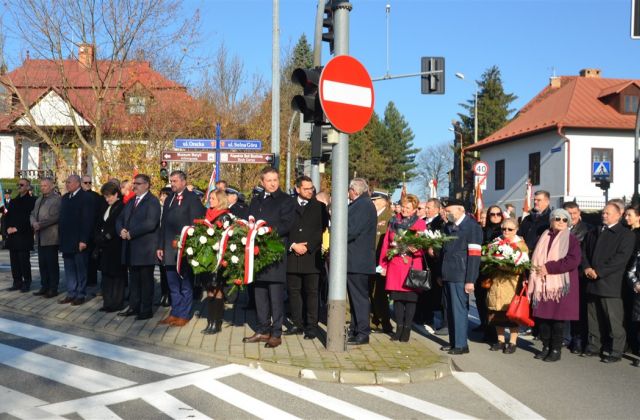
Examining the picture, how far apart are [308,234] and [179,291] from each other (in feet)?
7.04

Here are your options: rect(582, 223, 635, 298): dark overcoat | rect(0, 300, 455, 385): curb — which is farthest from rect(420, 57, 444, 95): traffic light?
rect(0, 300, 455, 385): curb

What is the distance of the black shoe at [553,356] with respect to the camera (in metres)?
8.62

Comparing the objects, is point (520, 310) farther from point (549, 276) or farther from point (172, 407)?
point (172, 407)

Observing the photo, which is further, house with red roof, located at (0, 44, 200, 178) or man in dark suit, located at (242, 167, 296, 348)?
house with red roof, located at (0, 44, 200, 178)

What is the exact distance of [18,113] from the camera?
23.7m

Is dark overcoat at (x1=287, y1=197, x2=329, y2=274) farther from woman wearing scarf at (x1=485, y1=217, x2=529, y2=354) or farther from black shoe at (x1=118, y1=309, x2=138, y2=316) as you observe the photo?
black shoe at (x1=118, y1=309, x2=138, y2=316)

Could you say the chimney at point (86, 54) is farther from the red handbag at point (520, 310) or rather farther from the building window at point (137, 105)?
the red handbag at point (520, 310)

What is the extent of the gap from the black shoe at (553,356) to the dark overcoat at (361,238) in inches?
91.6

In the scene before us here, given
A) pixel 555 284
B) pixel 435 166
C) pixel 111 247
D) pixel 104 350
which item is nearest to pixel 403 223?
pixel 555 284

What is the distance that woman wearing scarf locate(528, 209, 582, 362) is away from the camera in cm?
859

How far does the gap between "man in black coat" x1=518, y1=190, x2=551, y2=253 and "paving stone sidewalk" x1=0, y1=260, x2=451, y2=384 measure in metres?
2.21

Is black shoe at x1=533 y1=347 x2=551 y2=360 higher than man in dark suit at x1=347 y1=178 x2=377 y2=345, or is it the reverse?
man in dark suit at x1=347 y1=178 x2=377 y2=345

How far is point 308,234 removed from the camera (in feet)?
29.6

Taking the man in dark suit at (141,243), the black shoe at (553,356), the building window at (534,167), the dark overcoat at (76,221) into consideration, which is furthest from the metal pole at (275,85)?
the building window at (534,167)
